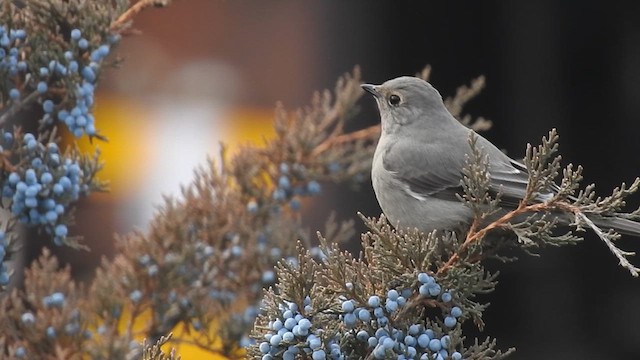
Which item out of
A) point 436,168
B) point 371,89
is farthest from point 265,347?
point 371,89

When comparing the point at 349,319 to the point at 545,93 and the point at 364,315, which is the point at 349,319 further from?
the point at 545,93

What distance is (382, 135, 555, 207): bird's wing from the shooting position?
3094mm

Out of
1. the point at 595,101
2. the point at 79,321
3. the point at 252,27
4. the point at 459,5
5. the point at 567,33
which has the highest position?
the point at 252,27

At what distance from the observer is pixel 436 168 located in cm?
333

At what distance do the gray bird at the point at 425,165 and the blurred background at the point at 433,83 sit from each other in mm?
3028

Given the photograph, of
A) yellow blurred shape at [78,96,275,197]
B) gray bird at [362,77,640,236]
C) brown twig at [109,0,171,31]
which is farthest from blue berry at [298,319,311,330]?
yellow blurred shape at [78,96,275,197]

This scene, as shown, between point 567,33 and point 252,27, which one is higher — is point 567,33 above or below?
below

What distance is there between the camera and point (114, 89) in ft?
23.0

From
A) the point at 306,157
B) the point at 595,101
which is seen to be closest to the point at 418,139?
the point at 306,157

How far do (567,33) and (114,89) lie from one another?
3.21 metres

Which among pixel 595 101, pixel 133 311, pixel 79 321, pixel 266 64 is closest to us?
pixel 79 321

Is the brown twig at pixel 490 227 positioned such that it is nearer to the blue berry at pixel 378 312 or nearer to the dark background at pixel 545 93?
the blue berry at pixel 378 312

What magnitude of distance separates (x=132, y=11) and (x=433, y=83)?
4.22 metres

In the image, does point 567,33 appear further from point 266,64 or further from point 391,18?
point 266,64
